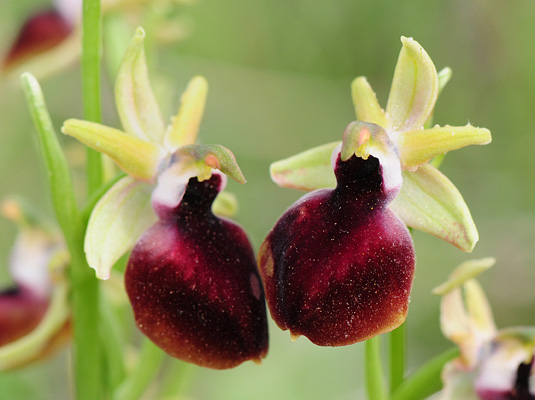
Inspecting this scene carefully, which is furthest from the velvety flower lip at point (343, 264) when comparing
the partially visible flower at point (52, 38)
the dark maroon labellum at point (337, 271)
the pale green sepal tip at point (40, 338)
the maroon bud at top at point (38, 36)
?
the maroon bud at top at point (38, 36)

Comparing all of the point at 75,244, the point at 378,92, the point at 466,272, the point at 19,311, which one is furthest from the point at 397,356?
the point at 378,92

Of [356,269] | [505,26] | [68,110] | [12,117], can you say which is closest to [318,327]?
[356,269]

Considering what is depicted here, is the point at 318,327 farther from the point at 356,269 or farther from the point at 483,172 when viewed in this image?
the point at 483,172

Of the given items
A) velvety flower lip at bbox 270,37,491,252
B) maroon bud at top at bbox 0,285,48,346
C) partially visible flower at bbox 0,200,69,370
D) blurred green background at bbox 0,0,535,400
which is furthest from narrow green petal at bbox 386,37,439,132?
blurred green background at bbox 0,0,535,400

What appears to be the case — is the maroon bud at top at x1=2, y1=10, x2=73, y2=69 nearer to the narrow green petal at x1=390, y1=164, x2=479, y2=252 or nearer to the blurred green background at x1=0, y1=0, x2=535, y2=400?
the narrow green petal at x1=390, y1=164, x2=479, y2=252

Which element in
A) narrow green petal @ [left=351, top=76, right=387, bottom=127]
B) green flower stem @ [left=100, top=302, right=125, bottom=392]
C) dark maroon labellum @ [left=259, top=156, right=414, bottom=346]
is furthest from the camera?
green flower stem @ [left=100, top=302, right=125, bottom=392]
